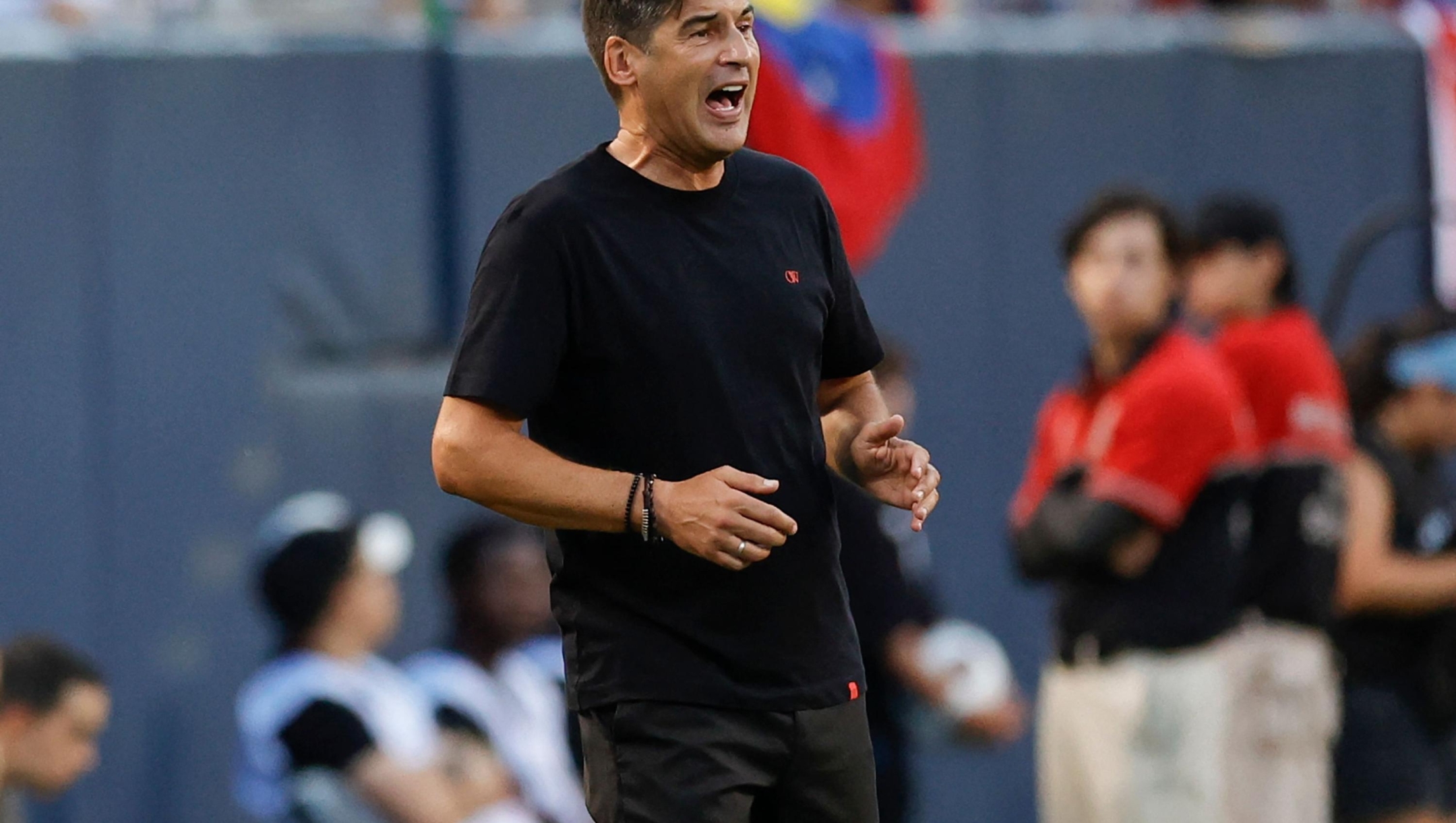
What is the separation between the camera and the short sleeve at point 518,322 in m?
3.13

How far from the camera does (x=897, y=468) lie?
3.31 meters

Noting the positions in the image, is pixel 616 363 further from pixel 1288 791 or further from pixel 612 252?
pixel 1288 791

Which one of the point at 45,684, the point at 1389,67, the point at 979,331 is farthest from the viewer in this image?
the point at 1389,67

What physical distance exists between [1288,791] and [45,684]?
12.2 feet

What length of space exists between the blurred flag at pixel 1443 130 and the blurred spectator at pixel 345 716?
4531 mm

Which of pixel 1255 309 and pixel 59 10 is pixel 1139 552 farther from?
pixel 59 10

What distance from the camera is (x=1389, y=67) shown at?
8633mm

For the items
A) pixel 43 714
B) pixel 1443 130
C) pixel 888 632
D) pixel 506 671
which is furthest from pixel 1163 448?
pixel 1443 130

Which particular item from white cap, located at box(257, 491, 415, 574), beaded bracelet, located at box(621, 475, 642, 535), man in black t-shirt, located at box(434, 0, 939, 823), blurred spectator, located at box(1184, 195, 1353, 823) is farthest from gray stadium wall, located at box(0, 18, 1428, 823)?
beaded bracelet, located at box(621, 475, 642, 535)

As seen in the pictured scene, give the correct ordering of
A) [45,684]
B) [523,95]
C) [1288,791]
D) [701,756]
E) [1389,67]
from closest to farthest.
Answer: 1. [701,756]
2. [45,684]
3. [1288,791]
4. [523,95]
5. [1389,67]

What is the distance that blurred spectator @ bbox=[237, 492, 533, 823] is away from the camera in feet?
19.8

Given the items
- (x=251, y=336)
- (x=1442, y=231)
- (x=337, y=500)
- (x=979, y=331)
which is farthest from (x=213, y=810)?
(x=1442, y=231)

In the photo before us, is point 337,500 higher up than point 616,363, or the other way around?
point 616,363

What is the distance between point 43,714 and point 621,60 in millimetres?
3310
